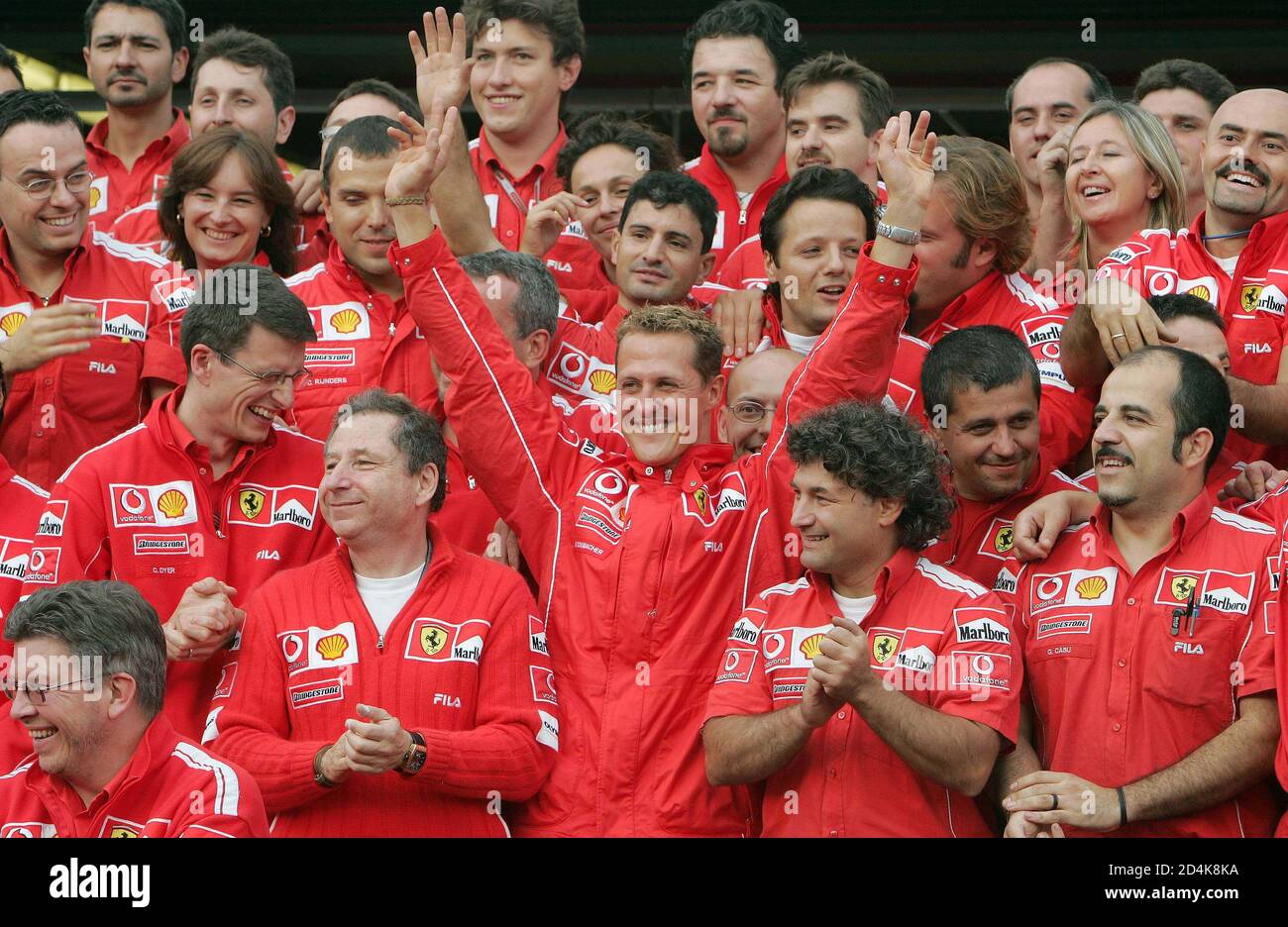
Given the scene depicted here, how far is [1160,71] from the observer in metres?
7.14

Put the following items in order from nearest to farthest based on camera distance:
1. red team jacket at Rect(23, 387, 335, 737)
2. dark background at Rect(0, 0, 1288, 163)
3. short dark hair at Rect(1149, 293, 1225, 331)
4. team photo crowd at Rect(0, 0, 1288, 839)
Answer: team photo crowd at Rect(0, 0, 1288, 839) < red team jacket at Rect(23, 387, 335, 737) < short dark hair at Rect(1149, 293, 1225, 331) < dark background at Rect(0, 0, 1288, 163)

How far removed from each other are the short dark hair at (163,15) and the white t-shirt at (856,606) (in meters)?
4.38

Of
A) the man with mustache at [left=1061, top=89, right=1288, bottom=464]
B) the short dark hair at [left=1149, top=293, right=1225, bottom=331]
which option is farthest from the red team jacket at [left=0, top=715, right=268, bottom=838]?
the short dark hair at [left=1149, top=293, right=1225, bottom=331]

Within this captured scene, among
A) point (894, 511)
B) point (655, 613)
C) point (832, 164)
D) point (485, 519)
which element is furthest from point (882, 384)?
point (832, 164)

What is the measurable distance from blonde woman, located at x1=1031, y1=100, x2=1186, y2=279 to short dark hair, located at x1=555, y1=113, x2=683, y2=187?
1586 millimetres

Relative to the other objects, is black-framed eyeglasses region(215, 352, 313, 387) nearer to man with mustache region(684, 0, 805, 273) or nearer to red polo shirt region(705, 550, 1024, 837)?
red polo shirt region(705, 550, 1024, 837)

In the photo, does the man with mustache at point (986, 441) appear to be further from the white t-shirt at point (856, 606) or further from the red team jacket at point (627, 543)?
the white t-shirt at point (856, 606)

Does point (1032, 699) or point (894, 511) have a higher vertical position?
point (894, 511)

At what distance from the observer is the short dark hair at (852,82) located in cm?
679

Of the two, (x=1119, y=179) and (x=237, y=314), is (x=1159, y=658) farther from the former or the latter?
(x=237, y=314)

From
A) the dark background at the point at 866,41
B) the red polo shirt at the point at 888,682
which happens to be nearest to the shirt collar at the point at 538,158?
the dark background at the point at 866,41

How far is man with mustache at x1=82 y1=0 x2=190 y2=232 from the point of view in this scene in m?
7.49
